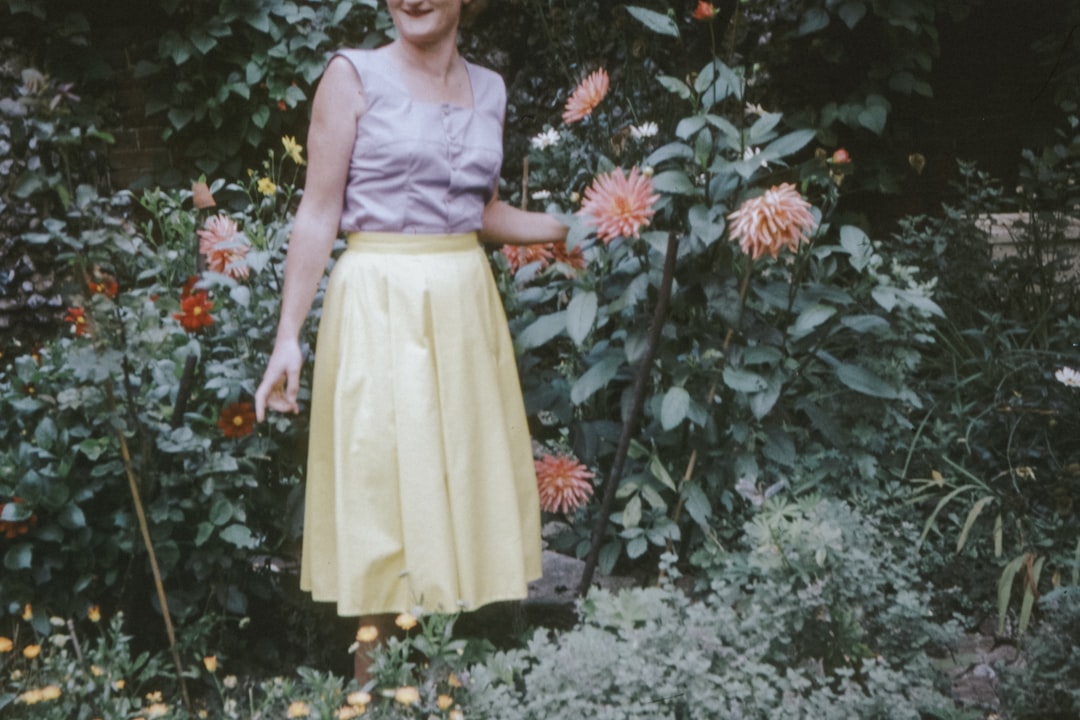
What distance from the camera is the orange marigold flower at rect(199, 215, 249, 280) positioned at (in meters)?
2.19

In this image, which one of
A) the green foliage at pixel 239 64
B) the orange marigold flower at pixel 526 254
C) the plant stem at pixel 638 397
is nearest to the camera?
the plant stem at pixel 638 397

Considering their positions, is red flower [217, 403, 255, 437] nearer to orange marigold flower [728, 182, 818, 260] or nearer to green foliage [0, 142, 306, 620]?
green foliage [0, 142, 306, 620]

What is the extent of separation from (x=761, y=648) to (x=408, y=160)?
107 cm

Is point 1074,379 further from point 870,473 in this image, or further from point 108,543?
point 108,543

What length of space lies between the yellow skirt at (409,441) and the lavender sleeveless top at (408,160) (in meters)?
0.04

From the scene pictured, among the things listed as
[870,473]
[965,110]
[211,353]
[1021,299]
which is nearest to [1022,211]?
[1021,299]

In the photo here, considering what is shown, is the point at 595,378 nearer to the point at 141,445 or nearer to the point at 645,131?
the point at 645,131

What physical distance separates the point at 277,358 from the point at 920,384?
1944 mm

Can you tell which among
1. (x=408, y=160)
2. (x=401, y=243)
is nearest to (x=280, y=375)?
(x=401, y=243)

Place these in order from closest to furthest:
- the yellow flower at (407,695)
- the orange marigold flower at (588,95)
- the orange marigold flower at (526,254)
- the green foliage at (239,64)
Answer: the yellow flower at (407,695) → the orange marigold flower at (588,95) → the orange marigold flower at (526,254) → the green foliage at (239,64)

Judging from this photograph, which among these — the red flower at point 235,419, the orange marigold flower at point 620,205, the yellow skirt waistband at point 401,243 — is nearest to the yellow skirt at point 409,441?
the yellow skirt waistband at point 401,243

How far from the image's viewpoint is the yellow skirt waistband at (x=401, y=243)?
1.96 meters

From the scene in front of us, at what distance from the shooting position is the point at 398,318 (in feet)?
6.39

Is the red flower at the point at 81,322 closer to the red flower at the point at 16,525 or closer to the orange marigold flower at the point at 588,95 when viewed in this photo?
the red flower at the point at 16,525
